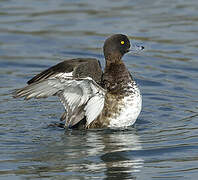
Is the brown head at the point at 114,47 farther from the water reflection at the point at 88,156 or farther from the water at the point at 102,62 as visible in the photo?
the water reflection at the point at 88,156

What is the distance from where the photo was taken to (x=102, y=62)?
1225 centimetres

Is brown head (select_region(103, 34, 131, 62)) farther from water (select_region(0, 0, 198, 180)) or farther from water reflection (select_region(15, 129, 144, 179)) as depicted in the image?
water reflection (select_region(15, 129, 144, 179))

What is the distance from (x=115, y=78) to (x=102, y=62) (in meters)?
3.76

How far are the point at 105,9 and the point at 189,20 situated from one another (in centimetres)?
219

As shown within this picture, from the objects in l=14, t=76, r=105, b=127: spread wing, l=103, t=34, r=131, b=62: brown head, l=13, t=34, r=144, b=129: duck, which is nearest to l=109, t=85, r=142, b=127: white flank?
l=13, t=34, r=144, b=129: duck

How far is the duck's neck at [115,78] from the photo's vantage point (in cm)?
838

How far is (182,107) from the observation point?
945 centimetres

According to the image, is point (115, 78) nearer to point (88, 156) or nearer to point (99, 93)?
point (99, 93)

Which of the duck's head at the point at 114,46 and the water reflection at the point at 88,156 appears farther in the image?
the duck's head at the point at 114,46

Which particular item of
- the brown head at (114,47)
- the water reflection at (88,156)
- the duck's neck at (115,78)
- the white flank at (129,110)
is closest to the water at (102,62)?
the water reflection at (88,156)

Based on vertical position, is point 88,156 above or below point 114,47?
below

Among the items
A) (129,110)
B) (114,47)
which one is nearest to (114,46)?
(114,47)

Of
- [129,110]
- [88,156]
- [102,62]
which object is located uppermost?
[102,62]

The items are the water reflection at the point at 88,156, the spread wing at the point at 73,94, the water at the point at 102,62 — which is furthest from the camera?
the spread wing at the point at 73,94
